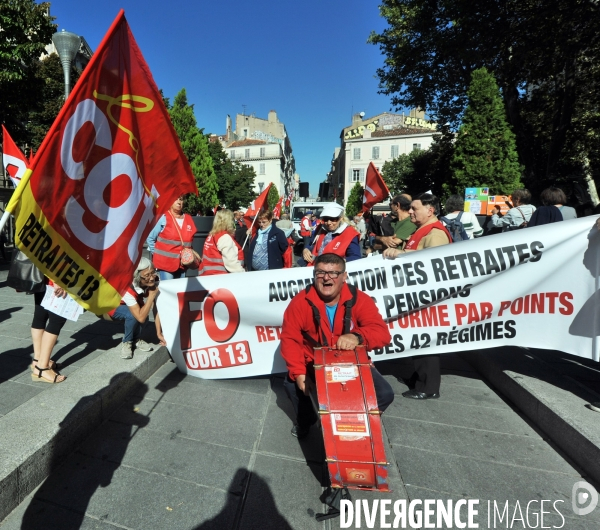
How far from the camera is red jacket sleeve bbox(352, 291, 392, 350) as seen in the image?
101 inches

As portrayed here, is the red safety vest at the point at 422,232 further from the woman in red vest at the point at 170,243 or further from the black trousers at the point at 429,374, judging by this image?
the woman in red vest at the point at 170,243

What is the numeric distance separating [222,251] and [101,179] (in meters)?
3.03

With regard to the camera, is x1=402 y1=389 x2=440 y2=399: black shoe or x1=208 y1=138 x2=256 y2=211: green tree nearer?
x1=402 y1=389 x2=440 y2=399: black shoe

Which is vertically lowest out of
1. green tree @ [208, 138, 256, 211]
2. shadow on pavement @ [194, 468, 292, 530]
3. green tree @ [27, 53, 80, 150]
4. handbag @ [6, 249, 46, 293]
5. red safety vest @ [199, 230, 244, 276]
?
shadow on pavement @ [194, 468, 292, 530]

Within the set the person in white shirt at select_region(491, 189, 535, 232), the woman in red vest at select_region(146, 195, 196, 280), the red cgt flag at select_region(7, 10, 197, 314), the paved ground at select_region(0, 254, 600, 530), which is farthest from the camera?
the person in white shirt at select_region(491, 189, 535, 232)

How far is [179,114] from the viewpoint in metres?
22.2

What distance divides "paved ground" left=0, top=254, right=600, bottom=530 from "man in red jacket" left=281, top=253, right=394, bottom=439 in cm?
53

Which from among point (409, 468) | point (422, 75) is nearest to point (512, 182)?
point (422, 75)

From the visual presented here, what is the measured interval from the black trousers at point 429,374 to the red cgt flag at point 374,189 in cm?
330

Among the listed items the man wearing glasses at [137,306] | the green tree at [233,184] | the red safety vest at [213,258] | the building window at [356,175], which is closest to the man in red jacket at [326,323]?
the man wearing glasses at [137,306]

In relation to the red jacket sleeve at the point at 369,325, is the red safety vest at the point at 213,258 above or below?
above

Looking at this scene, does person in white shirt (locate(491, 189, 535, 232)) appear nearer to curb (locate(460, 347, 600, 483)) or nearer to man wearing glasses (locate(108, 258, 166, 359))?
curb (locate(460, 347, 600, 483))

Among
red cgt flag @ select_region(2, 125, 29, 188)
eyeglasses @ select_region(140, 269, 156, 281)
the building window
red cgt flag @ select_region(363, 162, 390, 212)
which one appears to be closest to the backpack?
red cgt flag @ select_region(363, 162, 390, 212)

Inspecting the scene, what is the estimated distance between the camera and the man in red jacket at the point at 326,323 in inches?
99.6
